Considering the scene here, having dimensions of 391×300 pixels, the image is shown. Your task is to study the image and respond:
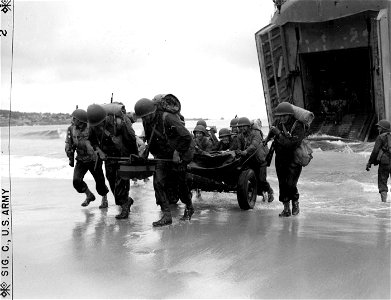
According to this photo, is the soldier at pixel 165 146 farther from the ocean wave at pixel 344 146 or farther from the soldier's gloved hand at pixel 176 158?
the ocean wave at pixel 344 146

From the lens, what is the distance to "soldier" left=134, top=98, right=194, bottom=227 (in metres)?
5.38

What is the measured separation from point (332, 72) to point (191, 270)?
15566 millimetres

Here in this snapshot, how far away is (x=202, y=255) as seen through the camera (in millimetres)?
4305

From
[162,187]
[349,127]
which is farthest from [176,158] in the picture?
[349,127]

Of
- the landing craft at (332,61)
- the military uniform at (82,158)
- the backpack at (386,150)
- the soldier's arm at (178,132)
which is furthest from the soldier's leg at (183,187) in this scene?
the landing craft at (332,61)

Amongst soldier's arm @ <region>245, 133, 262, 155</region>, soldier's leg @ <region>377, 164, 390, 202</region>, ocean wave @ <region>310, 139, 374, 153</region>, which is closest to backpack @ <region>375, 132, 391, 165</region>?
soldier's leg @ <region>377, 164, 390, 202</region>

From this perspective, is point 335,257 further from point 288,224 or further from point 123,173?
point 123,173

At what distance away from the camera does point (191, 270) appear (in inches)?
151

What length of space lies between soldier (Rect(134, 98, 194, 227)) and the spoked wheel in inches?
39.3

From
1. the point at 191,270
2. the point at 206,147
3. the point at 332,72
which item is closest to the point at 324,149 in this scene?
the point at 332,72

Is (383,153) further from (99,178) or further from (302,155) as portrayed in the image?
(99,178)

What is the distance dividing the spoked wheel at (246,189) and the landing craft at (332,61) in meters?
8.93

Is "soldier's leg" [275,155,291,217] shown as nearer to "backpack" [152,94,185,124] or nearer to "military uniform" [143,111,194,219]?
"military uniform" [143,111,194,219]

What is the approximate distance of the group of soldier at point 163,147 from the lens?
5449 millimetres
